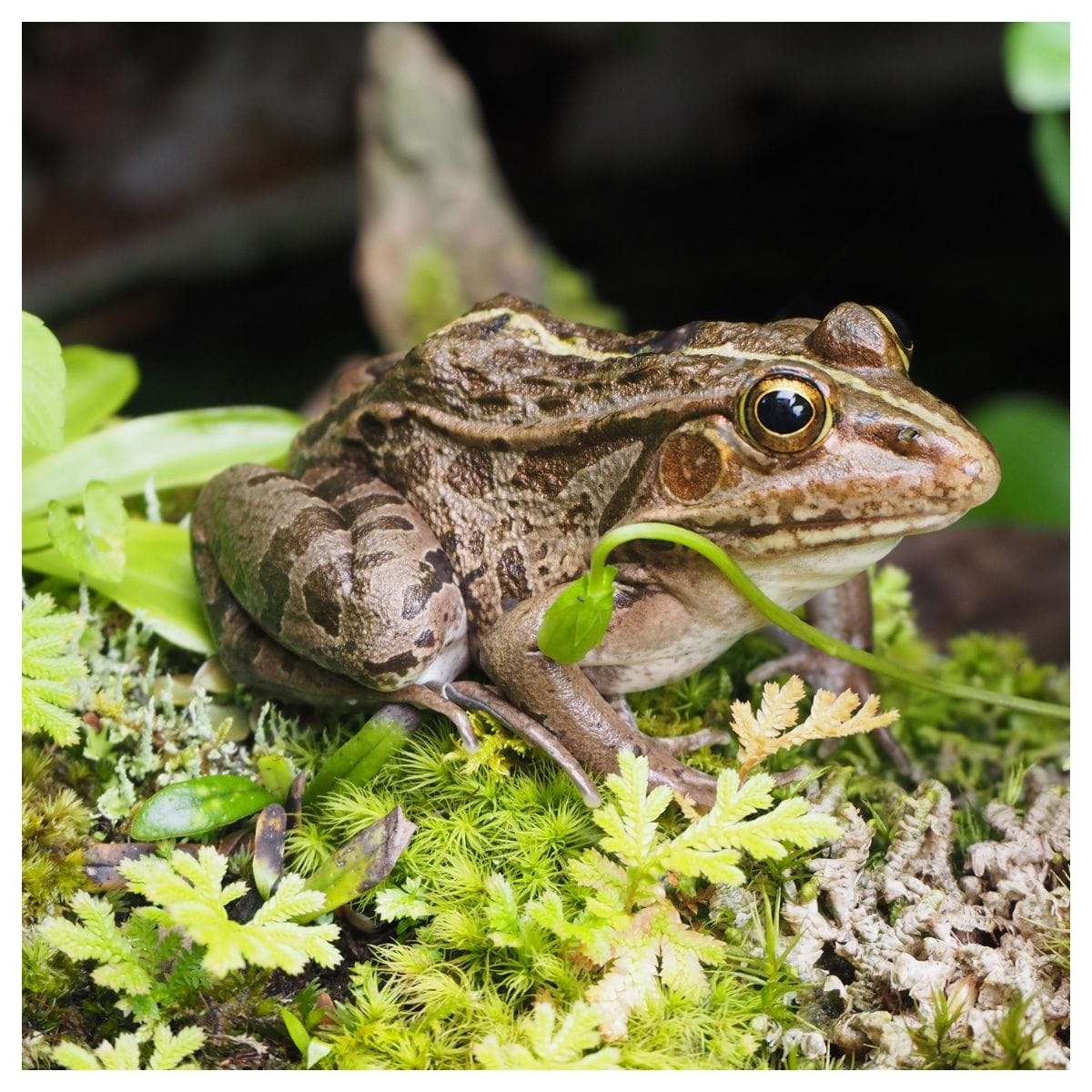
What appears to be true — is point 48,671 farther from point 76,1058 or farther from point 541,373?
point 541,373

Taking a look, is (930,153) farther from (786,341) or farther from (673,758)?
(673,758)

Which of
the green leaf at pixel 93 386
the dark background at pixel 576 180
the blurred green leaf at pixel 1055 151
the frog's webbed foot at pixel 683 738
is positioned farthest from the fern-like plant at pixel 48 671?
the blurred green leaf at pixel 1055 151

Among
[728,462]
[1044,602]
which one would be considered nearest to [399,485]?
[728,462]

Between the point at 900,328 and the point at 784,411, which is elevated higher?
the point at 900,328

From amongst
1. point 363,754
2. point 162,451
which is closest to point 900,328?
point 363,754

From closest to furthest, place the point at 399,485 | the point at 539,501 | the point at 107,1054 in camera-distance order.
Result: the point at 107,1054 < the point at 539,501 < the point at 399,485

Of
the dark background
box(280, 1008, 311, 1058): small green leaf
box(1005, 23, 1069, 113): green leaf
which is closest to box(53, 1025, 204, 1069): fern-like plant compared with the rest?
box(280, 1008, 311, 1058): small green leaf

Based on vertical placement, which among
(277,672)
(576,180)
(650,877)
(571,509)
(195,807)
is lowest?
(650,877)
